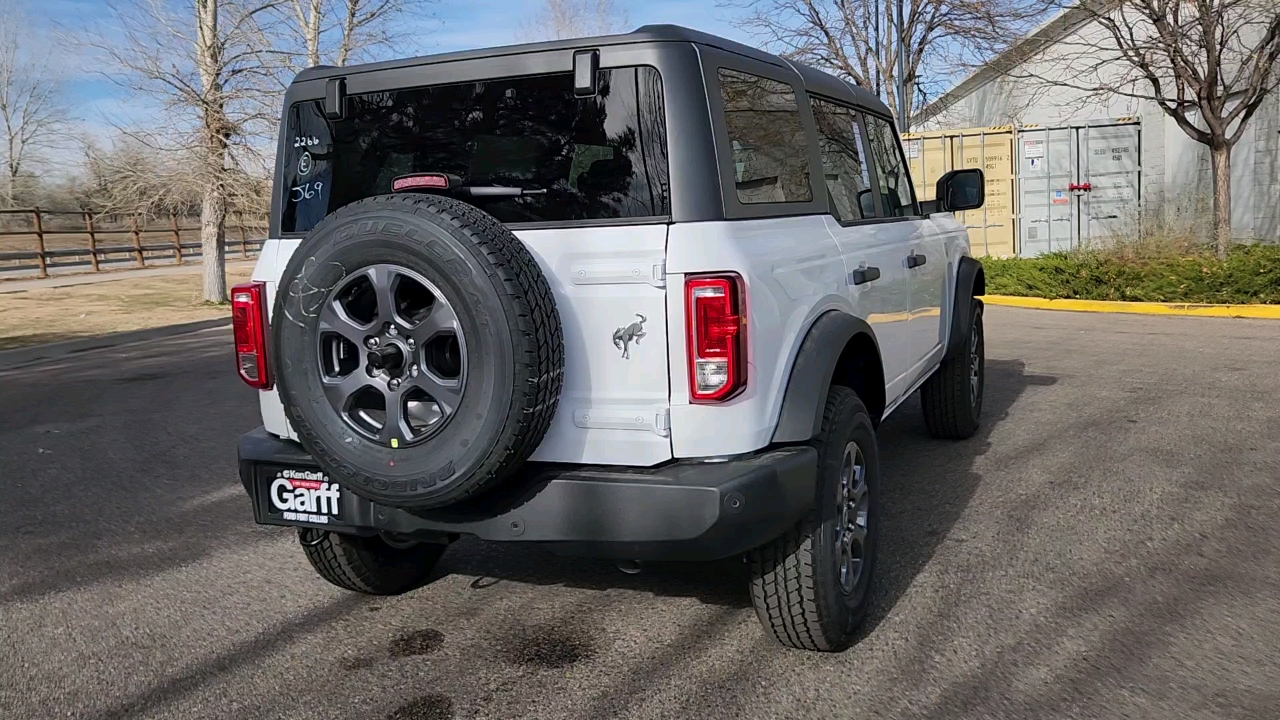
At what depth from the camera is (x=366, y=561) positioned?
13.0ft

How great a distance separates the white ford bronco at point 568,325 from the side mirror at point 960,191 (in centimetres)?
236

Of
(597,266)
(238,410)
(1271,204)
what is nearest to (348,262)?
(597,266)

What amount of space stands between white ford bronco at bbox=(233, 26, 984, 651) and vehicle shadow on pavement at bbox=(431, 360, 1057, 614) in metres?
0.59

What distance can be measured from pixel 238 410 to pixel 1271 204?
1702cm

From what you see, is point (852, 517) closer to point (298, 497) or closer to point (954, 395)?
point (298, 497)

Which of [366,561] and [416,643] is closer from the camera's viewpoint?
[416,643]

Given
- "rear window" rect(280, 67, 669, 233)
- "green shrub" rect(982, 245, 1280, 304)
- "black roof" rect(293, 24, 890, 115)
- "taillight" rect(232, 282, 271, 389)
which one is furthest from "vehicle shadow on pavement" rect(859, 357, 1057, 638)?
"green shrub" rect(982, 245, 1280, 304)

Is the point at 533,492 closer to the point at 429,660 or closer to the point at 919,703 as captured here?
the point at 429,660

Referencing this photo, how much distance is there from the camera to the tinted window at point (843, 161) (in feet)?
13.5

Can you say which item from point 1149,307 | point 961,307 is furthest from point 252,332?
point 1149,307

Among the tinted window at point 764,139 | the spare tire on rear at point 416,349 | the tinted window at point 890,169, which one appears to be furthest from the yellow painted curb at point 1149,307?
the spare tire on rear at point 416,349

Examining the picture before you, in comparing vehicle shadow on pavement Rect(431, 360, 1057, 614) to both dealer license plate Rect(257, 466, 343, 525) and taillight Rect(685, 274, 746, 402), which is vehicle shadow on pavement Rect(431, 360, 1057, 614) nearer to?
dealer license plate Rect(257, 466, 343, 525)

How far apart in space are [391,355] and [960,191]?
3.83 meters

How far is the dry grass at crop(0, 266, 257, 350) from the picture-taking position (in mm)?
14977
